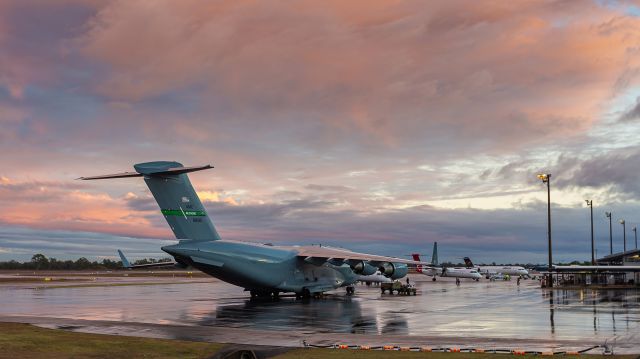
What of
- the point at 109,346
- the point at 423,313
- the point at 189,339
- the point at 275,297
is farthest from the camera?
the point at 275,297

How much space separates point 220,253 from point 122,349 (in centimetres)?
2393

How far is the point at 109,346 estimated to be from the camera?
20.9 m

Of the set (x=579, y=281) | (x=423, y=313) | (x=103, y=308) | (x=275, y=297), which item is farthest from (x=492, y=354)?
(x=579, y=281)

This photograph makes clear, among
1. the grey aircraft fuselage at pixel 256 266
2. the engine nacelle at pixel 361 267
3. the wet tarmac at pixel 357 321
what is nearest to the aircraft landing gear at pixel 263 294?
the grey aircraft fuselage at pixel 256 266

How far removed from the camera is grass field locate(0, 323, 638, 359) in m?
18.6

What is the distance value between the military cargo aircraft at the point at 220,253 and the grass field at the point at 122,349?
62.1ft

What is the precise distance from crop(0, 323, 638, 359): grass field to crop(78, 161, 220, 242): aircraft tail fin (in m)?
21.1

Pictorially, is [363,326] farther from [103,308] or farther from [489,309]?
[103,308]

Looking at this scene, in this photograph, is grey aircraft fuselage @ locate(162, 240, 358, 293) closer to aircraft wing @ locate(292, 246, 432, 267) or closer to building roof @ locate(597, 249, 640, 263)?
aircraft wing @ locate(292, 246, 432, 267)

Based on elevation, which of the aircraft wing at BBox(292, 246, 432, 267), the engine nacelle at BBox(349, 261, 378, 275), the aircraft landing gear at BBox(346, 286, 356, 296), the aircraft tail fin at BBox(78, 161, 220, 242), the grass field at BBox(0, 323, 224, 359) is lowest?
the aircraft landing gear at BBox(346, 286, 356, 296)

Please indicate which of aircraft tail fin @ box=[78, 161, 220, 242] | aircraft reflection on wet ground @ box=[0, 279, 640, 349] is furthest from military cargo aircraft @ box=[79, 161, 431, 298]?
aircraft reflection on wet ground @ box=[0, 279, 640, 349]

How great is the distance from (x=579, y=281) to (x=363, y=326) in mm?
71944

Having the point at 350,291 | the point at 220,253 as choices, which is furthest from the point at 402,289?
the point at 220,253

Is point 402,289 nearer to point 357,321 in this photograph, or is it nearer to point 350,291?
point 350,291
